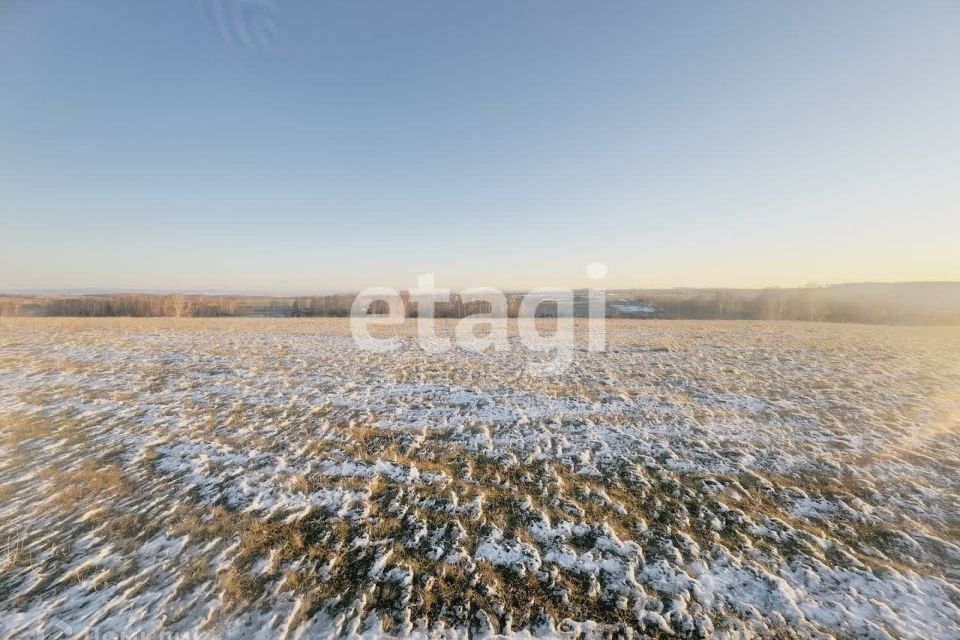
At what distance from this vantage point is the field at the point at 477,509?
145 inches

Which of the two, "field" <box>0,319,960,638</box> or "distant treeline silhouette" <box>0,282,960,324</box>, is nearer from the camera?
"field" <box>0,319,960,638</box>

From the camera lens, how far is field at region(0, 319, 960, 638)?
369cm

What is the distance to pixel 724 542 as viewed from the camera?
4773mm

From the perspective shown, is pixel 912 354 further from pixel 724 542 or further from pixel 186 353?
pixel 186 353

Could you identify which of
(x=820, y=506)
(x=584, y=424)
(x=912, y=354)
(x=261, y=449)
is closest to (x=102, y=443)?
(x=261, y=449)

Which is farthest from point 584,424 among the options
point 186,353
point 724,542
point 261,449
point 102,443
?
point 186,353

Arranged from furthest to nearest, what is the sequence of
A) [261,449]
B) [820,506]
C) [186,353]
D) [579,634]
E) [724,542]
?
[186,353] → [261,449] → [820,506] → [724,542] → [579,634]

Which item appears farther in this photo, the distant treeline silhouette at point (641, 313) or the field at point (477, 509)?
the distant treeline silhouette at point (641, 313)

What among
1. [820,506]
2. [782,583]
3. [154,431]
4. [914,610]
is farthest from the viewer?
[154,431]

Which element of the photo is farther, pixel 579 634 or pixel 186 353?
pixel 186 353

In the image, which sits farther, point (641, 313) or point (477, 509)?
point (641, 313)

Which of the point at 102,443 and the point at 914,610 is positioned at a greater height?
the point at 102,443

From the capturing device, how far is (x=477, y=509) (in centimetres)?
546

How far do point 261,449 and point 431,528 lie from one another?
14.5 feet
